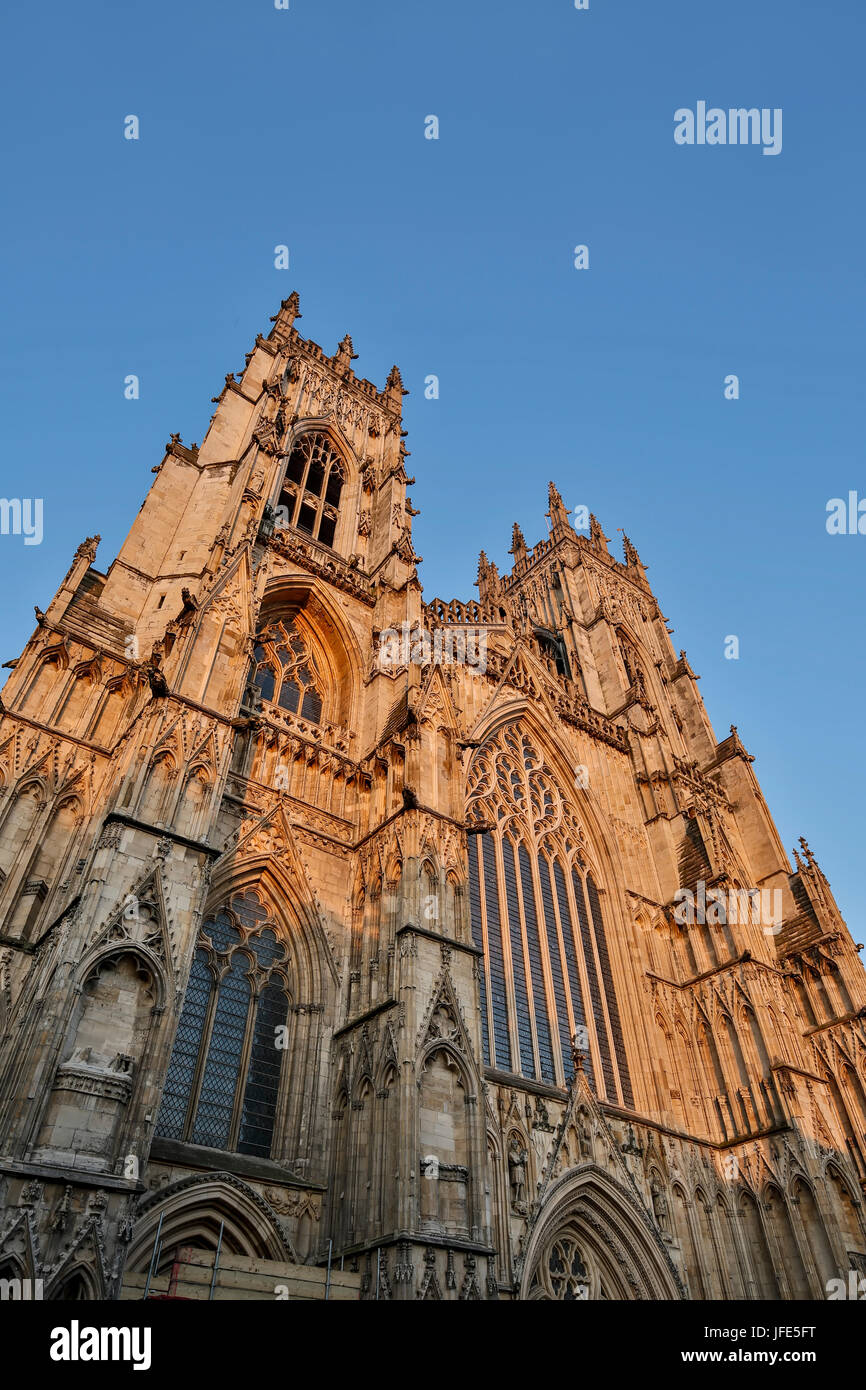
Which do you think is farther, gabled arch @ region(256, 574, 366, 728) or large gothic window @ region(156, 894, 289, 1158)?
gabled arch @ region(256, 574, 366, 728)

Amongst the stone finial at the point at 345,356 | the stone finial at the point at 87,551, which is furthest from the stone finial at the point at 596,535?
the stone finial at the point at 87,551

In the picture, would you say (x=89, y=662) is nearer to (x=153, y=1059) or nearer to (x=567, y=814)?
(x=153, y=1059)

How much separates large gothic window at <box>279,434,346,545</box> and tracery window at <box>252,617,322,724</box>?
378 centimetres

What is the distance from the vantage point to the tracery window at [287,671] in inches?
824

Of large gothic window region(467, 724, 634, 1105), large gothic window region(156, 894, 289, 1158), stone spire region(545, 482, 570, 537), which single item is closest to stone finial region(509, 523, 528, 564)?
stone spire region(545, 482, 570, 537)

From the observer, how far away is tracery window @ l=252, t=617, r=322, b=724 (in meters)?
20.9

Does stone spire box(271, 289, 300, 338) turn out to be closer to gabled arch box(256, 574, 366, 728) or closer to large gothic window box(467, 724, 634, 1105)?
gabled arch box(256, 574, 366, 728)

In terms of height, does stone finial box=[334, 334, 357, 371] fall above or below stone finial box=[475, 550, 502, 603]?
above

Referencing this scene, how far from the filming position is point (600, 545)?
43.8 metres

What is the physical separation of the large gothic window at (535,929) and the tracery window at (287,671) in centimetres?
472

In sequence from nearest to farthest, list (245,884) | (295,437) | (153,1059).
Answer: (153,1059), (245,884), (295,437)

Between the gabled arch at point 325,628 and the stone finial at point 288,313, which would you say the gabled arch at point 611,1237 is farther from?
the stone finial at point 288,313
